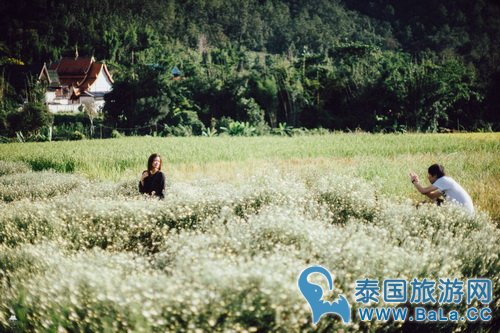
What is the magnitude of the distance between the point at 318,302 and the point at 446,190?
3.10 m

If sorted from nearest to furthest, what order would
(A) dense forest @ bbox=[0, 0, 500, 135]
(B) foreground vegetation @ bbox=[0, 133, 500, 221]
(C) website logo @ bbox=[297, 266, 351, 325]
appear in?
1. (C) website logo @ bbox=[297, 266, 351, 325]
2. (B) foreground vegetation @ bbox=[0, 133, 500, 221]
3. (A) dense forest @ bbox=[0, 0, 500, 135]

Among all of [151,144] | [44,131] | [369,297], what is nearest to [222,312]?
[369,297]

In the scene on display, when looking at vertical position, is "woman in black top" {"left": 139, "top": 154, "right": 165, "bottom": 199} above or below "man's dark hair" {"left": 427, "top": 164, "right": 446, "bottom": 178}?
below

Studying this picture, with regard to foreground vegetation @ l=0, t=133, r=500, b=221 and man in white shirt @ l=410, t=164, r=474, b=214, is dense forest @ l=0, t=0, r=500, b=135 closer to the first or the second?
foreground vegetation @ l=0, t=133, r=500, b=221

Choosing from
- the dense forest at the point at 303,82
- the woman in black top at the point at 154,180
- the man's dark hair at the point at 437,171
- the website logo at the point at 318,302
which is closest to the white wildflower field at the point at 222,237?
the website logo at the point at 318,302

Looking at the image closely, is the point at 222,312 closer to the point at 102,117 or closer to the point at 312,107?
the point at 312,107

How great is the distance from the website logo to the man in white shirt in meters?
2.73

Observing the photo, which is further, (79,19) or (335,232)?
(79,19)

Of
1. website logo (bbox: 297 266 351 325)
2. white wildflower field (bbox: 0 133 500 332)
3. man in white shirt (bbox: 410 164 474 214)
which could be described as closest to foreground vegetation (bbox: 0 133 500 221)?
white wildflower field (bbox: 0 133 500 332)

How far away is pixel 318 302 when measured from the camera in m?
2.96

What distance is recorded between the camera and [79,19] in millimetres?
25484

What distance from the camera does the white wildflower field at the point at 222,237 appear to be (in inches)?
111

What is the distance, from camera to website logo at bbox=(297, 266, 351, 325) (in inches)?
115

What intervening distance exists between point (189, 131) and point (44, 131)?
640 centimetres
